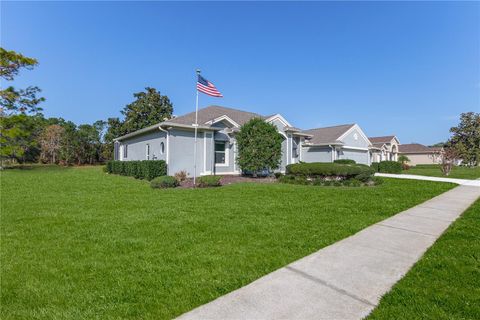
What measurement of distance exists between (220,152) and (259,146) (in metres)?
3.42

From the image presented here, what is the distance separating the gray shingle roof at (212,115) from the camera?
667 inches

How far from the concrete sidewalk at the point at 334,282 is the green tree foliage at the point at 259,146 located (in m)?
10.5

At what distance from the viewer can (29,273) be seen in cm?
343

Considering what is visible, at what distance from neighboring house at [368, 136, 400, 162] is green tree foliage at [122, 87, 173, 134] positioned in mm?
31978

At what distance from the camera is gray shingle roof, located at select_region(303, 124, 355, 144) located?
26.4m

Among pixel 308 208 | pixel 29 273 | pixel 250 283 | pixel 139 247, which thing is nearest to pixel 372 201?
pixel 308 208

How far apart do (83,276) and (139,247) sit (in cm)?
109

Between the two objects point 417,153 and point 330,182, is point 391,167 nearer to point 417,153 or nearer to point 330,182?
point 330,182

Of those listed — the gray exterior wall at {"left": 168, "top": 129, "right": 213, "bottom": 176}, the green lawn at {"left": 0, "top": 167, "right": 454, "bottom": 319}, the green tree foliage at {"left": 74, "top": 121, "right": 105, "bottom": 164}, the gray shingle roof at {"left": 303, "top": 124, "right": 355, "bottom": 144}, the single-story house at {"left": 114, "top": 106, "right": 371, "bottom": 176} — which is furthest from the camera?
the green tree foliage at {"left": 74, "top": 121, "right": 105, "bottom": 164}

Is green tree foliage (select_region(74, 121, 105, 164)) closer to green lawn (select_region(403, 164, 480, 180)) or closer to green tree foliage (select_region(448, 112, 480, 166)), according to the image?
green lawn (select_region(403, 164, 480, 180))

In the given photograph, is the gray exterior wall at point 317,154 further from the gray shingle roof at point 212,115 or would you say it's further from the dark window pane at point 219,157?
the dark window pane at point 219,157

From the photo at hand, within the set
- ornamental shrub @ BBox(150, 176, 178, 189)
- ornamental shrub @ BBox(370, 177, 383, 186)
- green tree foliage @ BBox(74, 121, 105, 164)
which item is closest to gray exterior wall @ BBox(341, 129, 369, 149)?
ornamental shrub @ BBox(370, 177, 383, 186)

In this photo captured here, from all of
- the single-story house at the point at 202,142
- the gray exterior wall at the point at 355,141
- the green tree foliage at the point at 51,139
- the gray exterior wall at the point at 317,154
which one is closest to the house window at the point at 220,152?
the single-story house at the point at 202,142

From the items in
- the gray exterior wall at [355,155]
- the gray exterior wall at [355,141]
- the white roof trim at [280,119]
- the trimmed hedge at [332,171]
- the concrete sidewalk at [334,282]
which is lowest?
the concrete sidewalk at [334,282]
